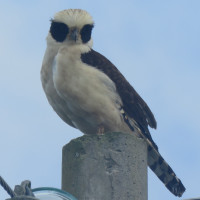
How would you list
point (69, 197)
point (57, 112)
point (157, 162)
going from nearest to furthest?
point (69, 197) < point (157, 162) < point (57, 112)

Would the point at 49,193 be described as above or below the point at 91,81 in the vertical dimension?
below

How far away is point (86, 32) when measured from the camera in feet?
27.7

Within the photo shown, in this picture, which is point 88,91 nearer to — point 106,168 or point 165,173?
point 165,173

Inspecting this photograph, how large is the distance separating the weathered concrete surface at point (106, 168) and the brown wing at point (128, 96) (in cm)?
245

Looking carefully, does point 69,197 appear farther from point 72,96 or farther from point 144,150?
point 72,96

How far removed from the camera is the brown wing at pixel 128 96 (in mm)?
7938

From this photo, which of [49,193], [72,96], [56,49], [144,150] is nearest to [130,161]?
[144,150]

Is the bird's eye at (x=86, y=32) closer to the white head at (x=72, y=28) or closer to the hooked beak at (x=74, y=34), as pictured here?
the white head at (x=72, y=28)

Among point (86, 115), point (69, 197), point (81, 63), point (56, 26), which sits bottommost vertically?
point (69, 197)

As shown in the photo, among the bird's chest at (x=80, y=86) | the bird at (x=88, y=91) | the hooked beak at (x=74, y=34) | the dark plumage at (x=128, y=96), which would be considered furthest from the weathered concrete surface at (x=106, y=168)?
the hooked beak at (x=74, y=34)

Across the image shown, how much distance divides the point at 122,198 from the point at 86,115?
2.63 m

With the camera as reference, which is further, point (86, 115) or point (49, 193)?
point (86, 115)

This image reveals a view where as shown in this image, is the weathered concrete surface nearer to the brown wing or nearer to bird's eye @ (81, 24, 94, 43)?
the brown wing

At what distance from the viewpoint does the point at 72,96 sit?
7516 millimetres
